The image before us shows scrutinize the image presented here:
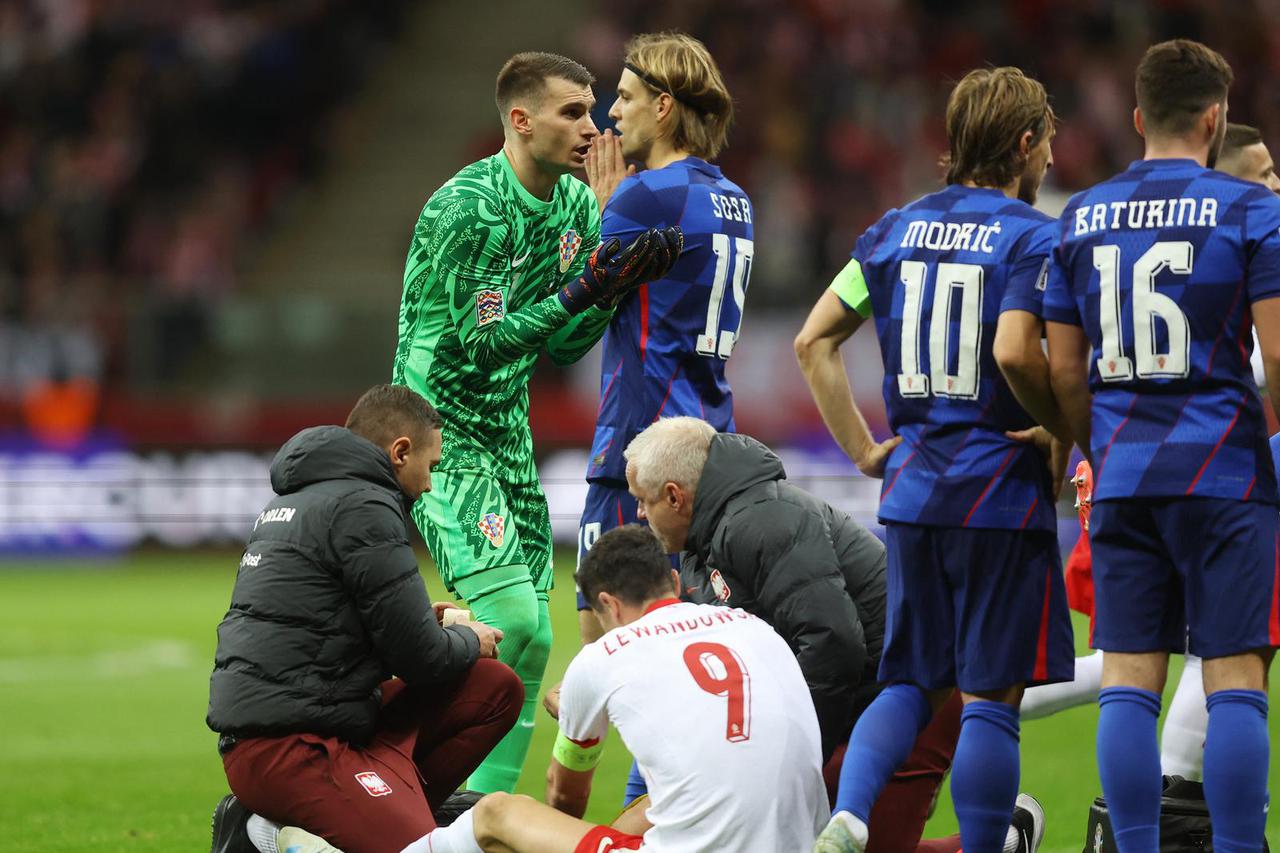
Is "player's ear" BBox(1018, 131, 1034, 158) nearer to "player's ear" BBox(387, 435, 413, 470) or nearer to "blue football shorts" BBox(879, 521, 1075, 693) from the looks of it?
"blue football shorts" BBox(879, 521, 1075, 693)

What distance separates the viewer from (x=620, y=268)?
5.70m

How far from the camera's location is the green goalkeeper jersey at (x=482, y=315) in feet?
19.7

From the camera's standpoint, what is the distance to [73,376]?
16828mm

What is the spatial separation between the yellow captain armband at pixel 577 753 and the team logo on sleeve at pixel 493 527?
128 cm

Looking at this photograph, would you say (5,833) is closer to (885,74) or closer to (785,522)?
(785,522)

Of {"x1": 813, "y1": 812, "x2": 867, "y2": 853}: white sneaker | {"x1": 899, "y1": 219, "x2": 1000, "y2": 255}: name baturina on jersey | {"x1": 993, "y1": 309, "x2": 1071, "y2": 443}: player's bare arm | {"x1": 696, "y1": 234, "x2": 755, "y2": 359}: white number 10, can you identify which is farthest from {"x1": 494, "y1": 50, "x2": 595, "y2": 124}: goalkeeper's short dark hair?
{"x1": 813, "y1": 812, "x2": 867, "y2": 853}: white sneaker

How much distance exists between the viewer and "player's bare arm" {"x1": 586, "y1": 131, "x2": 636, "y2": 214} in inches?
250

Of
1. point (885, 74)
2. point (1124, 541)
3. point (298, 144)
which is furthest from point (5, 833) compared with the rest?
point (298, 144)

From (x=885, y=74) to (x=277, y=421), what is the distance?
25.3ft

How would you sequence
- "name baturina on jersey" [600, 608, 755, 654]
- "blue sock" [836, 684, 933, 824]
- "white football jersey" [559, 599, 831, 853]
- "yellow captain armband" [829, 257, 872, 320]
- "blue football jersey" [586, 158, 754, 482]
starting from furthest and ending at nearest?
"blue football jersey" [586, 158, 754, 482], "yellow captain armband" [829, 257, 872, 320], "blue sock" [836, 684, 933, 824], "name baturina on jersey" [600, 608, 755, 654], "white football jersey" [559, 599, 831, 853]

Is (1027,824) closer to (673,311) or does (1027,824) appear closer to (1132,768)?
(1132,768)

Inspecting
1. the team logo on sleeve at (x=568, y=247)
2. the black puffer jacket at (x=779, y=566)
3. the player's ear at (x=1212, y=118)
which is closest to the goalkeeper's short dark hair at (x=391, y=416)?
the black puffer jacket at (x=779, y=566)

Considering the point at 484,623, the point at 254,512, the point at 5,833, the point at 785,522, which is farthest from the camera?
the point at 254,512

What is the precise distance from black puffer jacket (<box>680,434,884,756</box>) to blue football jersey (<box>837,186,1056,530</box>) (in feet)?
0.86
